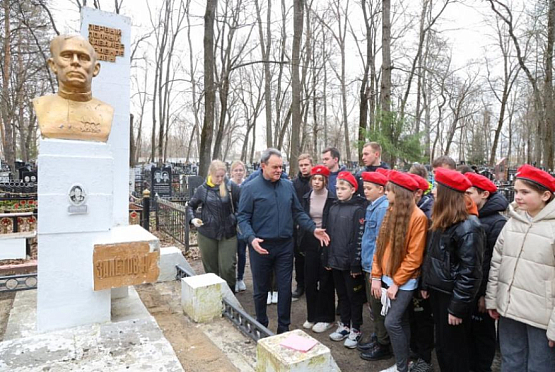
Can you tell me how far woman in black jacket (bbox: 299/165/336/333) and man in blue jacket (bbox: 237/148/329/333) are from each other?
1.83 ft

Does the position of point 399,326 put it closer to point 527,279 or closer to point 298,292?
point 527,279

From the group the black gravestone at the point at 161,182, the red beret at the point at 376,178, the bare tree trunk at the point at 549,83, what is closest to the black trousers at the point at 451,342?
the red beret at the point at 376,178

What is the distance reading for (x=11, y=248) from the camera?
18.1 feet

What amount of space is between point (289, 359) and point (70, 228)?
2.27 m

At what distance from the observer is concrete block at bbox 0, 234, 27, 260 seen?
17.9 feet

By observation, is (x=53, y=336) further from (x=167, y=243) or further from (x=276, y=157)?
(x=167, y=243)

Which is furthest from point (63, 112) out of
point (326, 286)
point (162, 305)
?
point (326, 286)

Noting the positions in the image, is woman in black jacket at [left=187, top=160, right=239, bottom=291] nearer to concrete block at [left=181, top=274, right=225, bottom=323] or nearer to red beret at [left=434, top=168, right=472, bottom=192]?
concrete block at [left=181, top=274, right=225, bottom=323]

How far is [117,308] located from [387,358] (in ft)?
9.08

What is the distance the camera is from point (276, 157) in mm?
3756

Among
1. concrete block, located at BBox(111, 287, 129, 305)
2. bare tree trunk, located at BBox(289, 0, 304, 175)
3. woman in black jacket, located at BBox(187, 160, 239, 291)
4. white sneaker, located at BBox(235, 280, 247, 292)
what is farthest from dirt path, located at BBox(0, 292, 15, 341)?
bare tree trunk, located at BBox(289, 0, 304, 175)

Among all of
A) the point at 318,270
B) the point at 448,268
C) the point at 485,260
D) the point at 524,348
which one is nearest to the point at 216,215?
the point at 318,270

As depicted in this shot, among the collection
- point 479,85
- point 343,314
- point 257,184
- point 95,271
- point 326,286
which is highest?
point 479,85

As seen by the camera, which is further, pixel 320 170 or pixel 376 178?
pixel 320 170
